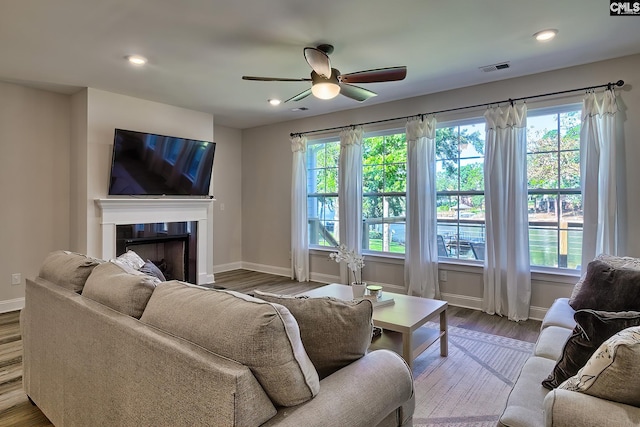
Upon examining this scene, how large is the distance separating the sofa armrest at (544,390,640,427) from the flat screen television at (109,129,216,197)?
477 cm

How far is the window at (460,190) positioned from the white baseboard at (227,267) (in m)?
3.79

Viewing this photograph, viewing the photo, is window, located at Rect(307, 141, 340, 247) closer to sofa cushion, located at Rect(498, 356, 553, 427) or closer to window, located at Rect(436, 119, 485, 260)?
window, located at Rect(436, 119, 485, 260)

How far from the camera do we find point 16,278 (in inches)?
167

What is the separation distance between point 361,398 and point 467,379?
177cm

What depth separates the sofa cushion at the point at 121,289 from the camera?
150 centimetres

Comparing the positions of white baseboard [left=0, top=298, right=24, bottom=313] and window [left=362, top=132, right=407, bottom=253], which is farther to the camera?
window [left=362, top=132, right=407, bottom=253]

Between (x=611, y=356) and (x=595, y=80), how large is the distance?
11.7 feet

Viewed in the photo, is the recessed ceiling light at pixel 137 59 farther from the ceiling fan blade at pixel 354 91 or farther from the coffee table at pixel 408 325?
the coffee table at pixel 408 325

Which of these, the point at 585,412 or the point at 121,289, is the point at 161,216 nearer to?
the point at 121,289

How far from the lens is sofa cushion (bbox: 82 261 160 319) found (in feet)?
4.91

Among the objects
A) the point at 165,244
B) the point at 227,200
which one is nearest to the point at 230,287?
the point at 165,244

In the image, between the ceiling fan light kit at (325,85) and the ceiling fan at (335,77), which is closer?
the ceiling fan at (335,77)

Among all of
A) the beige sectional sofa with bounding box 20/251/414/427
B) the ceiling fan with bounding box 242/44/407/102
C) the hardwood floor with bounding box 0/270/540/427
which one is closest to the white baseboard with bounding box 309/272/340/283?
the hardwood floor with bounding box 0/270/540/427

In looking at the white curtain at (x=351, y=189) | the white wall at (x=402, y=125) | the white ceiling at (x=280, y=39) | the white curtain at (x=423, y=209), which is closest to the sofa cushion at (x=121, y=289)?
the white ceiling at (x=280, y=39)
